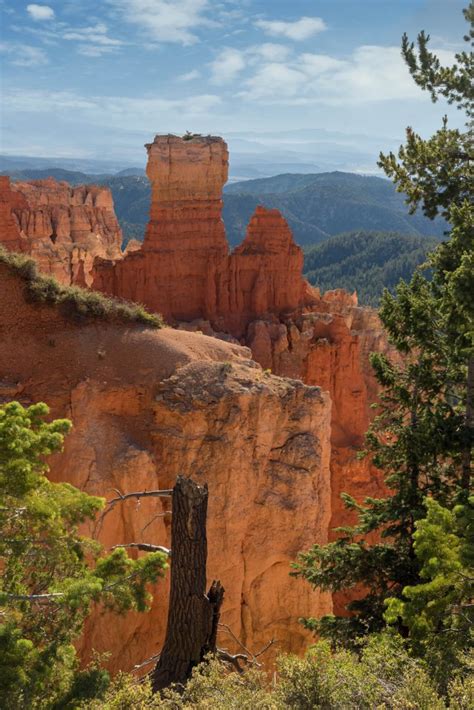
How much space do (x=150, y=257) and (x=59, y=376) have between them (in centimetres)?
2402

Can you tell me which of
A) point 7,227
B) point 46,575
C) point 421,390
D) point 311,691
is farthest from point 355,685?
point 7,227

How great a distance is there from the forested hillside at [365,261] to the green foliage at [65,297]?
79761 mm

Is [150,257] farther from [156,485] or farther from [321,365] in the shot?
[156,485]

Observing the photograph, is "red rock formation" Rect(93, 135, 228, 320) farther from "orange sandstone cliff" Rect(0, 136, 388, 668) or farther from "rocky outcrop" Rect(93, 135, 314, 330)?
"orange sandstone cliff" Rect(0, 136, 388, 668)

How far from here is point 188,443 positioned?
40.9 feet

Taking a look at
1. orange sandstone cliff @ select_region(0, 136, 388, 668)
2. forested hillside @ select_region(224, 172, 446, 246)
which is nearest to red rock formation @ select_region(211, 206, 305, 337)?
orange sandstone cliff @ select_region(0, 136, 388, 668)

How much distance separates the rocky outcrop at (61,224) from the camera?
50.8m

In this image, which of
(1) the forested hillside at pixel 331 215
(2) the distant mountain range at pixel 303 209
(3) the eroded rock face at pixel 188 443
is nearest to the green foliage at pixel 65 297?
(3) the eroded rock face at pixel 188 443

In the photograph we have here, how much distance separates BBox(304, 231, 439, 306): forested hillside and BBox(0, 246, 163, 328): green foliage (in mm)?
79761

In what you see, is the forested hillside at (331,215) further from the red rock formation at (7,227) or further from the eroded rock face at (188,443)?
the eroded rock face at (188,443)

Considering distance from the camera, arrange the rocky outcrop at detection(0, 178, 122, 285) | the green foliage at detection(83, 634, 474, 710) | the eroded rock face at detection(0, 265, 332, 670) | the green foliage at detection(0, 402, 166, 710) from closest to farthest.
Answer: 1. the green foliage at detection(83, 634, 474, 710)
2. the green foliage at detection(0, 402, 166, 710)
3. the eroded rock face at detection(0, 265, 332, 670)
4. the rocky outcrop at detection(0, 178, 122, 285)

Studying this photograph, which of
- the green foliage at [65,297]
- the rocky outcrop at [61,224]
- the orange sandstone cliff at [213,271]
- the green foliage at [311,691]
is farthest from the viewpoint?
the rocky outcrop at [61,224]

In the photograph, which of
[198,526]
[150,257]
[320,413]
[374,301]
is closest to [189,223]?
[150,257]

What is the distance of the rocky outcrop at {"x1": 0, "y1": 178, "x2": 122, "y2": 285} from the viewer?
167 ft
